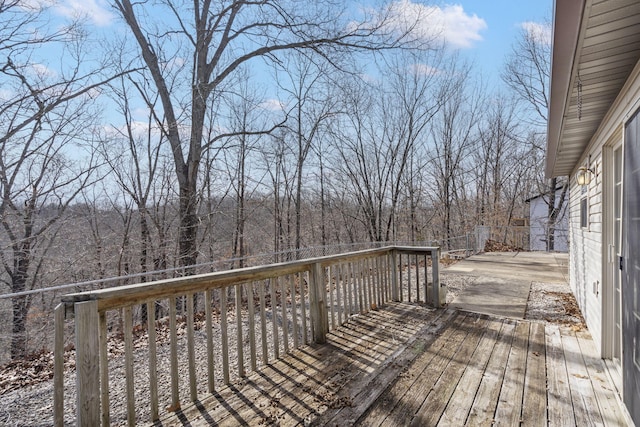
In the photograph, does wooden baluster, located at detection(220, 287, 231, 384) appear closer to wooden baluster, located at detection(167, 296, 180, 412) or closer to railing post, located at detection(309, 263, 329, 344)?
wooden baluster, located at detection(167, 296, 180, 412)

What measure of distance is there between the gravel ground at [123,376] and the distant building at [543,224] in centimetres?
1043

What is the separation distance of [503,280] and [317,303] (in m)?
5.28

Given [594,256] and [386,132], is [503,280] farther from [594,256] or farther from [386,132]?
[386,132]

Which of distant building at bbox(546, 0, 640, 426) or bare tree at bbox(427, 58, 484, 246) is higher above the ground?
bare tree at bbox(427, 58, 484, 246)

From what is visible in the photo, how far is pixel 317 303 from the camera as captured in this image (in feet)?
10.8

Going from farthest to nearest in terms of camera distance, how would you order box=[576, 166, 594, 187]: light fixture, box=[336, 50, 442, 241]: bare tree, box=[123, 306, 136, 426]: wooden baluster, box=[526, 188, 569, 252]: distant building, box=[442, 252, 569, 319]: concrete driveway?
box=[526, 188, 569, 252]: distant building < box=[336, 50, 442, 241]: bare tree < box=[442, 252, 569, 319]: concrete driveway < box=[576, 166, 594, 187]: light fixture < box=[123, 306, 136, 426]: wooden baluster

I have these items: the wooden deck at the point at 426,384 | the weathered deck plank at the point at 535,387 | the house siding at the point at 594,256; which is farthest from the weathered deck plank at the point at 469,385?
the house siding at the point at 594,256

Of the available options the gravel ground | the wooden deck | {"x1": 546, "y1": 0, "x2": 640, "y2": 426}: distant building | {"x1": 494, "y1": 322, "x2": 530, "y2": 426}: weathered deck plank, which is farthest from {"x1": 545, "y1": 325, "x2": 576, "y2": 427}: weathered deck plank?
the gravel ground

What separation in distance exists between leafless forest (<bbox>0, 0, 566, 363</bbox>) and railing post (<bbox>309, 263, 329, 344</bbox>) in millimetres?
1903

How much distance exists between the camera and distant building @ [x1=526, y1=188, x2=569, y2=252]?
1461cm

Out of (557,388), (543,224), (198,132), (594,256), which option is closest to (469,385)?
(557,388)

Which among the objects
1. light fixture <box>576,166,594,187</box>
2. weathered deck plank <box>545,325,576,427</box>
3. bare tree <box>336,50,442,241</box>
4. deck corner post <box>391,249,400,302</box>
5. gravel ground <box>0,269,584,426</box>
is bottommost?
gravel ground <box>0,269,584,426</box>

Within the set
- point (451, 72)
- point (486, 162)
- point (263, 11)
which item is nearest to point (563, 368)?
point (263, 11)

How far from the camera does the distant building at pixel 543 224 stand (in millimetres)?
14609
